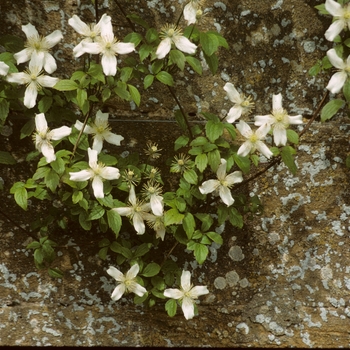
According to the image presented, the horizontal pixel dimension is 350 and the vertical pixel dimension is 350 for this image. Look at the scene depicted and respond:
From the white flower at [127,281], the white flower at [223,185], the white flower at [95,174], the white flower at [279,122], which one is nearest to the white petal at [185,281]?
the white flower at [127,281]

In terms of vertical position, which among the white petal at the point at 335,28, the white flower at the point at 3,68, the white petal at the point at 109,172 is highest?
the white petal at the point at 335,28

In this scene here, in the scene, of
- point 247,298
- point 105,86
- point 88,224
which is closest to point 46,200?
point 88,224

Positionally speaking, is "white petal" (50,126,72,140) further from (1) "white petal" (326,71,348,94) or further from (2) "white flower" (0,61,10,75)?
(1) "white petal" (326,71,348,94)

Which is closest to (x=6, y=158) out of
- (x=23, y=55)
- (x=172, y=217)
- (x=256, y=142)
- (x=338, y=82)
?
(x=23, y=55)

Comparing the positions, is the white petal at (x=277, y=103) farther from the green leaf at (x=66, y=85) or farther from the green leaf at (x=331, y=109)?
the green leaf at (x=66, y=85)

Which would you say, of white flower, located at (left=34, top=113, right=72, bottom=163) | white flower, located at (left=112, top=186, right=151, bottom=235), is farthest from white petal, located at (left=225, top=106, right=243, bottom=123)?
white flower, located at (left=34, top=113, right=72, bottom=163)
